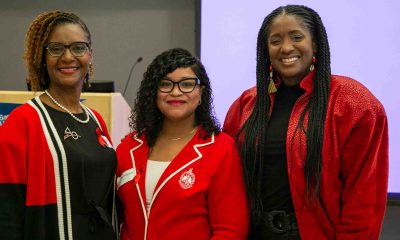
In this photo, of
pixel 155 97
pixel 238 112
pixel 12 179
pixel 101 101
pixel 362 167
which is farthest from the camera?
pixel 101 101

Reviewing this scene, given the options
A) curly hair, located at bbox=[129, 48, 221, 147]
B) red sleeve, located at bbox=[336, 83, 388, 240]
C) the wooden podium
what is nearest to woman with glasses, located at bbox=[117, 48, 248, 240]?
curly hair, located at bbox=[129, 48, 221, 147]

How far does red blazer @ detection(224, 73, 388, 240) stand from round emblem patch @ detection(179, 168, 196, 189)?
0.34 meters

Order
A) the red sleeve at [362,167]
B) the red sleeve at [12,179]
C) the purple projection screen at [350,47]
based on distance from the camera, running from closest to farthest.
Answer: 1. the red sleeve at [12,179]
2. the red sleeve at [362,167]
3. the purple projection screen at [350,47]

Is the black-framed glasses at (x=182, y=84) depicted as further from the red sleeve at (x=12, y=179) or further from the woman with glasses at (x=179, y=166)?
the red sleeve at (x=12, y=179)

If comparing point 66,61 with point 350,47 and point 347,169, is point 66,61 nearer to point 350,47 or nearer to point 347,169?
point 347,169

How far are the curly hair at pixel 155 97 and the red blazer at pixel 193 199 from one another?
130 mm

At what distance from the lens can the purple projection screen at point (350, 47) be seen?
279 centimetres

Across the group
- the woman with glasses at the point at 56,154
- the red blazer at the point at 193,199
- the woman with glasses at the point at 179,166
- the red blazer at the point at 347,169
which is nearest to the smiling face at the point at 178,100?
the woman with glasses at the point at 179,166

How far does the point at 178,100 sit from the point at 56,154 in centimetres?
48

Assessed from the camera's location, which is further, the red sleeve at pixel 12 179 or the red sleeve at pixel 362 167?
the red sleeve at pixel 362 167

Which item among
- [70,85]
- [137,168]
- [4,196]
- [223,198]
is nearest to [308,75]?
[223,198]

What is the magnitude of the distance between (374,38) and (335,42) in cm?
24

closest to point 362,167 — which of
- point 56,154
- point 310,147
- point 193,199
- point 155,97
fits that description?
point 310,147

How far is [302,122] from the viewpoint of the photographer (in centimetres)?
156
